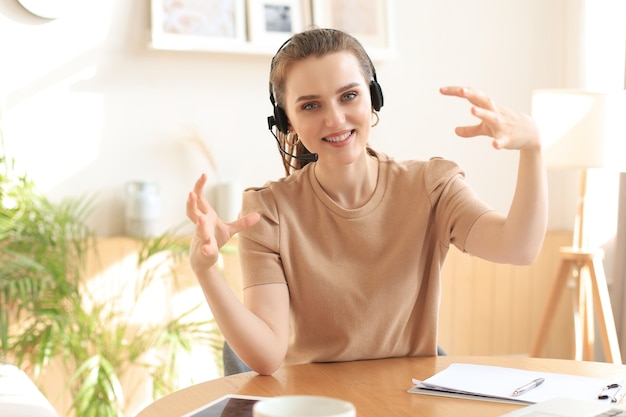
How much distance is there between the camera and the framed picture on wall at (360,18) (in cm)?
380

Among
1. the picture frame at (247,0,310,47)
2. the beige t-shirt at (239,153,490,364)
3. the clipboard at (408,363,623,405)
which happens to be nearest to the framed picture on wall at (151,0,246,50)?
the picture frame at (247,0,310,47)

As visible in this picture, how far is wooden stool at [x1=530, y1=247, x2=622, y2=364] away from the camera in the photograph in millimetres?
3566

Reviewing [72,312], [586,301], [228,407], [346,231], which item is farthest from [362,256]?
[586,301]

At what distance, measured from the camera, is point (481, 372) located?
1.56 m

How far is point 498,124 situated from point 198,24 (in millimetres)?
2313

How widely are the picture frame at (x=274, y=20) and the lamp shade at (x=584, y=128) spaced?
1.07m

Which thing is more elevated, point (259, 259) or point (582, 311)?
point (259, 259)

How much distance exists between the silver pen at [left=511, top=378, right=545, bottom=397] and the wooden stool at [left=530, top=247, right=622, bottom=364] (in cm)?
223

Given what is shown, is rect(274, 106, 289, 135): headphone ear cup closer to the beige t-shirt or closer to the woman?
the woman

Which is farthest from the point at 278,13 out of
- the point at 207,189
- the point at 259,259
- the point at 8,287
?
the point at 259,259

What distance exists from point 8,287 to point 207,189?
3.00 feet

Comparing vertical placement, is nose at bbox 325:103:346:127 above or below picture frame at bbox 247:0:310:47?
below

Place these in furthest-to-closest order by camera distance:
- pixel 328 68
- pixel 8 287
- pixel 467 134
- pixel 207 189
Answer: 1. pixel 207 189
2. pixel 8 287
3. pixel 328 68
4. pixel 467 134

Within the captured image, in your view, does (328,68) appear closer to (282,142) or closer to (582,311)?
(282,142)
